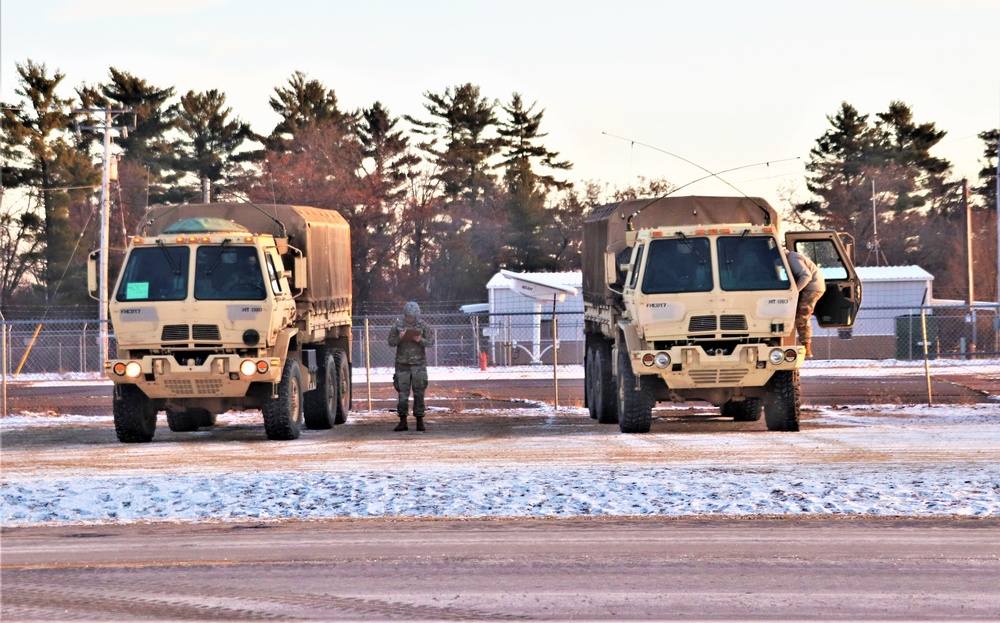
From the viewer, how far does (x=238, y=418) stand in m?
24.3

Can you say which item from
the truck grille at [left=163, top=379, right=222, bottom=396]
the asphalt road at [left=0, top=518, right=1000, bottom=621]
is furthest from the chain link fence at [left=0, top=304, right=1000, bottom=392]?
the asphalt road at [left=0, top=518, right=1000, bottom=621]

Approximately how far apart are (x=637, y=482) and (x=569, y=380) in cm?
2526

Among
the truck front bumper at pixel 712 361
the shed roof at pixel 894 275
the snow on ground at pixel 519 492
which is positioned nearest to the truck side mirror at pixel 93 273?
the snow on ground at pixel 519 492

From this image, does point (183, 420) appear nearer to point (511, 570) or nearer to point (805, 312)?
point (805, 312)

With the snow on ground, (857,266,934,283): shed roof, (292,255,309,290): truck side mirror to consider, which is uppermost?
(857,266,934,283): shed roof

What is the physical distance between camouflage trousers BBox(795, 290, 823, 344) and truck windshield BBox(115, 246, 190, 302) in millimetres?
8160

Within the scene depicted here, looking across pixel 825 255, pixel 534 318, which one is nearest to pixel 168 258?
pixel 825 255

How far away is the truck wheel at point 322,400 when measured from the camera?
829 inches

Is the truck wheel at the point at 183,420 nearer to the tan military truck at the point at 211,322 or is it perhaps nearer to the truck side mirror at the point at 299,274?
the tan military truck at the point at 211,322

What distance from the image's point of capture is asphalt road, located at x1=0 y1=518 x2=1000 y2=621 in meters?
7.63

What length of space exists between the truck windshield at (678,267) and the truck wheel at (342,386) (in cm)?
631

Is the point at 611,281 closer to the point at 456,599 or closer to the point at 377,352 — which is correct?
the point at 456,599

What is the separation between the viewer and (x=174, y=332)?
58.4ft

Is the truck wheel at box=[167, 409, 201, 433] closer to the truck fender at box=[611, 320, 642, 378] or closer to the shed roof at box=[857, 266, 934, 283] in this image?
the truck fender at box=[611, 320, 642, 378]
